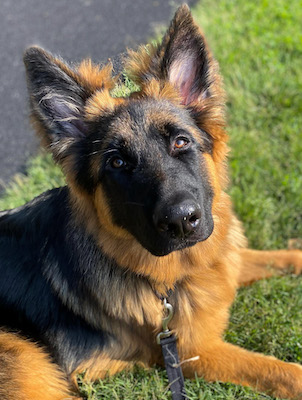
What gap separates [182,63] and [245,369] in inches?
91.4

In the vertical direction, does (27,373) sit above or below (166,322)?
below

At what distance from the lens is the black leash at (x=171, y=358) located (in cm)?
345

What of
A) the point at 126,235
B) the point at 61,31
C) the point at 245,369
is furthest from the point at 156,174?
the point at 61,31

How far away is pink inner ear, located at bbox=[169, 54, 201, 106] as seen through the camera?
3250mm

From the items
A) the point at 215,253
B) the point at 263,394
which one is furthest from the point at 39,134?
the point at 263,394

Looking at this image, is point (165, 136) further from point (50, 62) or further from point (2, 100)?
point (2, 100)

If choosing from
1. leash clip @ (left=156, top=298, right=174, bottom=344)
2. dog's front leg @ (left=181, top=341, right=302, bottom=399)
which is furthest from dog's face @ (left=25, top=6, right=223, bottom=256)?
dog's front leg @ (left=181, top=341, right=302, bottom=399)

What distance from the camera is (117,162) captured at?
3.11 m

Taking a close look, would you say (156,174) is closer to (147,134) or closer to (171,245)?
(147,134)

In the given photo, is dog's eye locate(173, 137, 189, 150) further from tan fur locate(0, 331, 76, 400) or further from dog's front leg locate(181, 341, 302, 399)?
tan fur locate(0, 331, 76, 400)

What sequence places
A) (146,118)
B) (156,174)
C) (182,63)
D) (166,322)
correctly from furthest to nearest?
(166,322)
(182,63)
(146,118)
(156,174)

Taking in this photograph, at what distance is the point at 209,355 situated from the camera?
3.57 metres

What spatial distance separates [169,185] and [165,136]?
366 mm

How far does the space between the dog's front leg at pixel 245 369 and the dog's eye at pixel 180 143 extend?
1.61 meters
